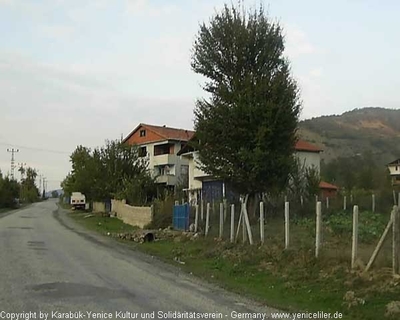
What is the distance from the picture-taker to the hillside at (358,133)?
100750mm

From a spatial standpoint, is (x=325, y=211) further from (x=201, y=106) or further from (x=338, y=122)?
(x=338, y=122)

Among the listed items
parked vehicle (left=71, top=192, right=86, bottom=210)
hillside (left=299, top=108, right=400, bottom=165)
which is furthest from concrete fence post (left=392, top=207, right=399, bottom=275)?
hillside (left=299, top=108, right=400, bottom=165)

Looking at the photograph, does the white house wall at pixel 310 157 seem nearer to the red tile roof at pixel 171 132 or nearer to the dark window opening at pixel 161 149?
the red tile roof at pixel 171 132

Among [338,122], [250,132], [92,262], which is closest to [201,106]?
[250,132]

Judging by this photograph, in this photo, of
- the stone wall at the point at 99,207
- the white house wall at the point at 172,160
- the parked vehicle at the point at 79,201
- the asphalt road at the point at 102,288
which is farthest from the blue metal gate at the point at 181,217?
→ the parked vehicle at the point at 79,201

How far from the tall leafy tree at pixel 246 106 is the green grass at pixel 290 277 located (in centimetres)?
796

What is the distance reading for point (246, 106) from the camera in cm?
2778

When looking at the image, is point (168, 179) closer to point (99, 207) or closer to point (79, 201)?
point (99, 207)

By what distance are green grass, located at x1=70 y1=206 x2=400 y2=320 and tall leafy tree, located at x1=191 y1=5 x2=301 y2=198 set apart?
7.96 meters

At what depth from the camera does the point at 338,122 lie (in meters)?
125

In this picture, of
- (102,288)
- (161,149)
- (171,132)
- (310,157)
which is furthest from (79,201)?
(102,288)

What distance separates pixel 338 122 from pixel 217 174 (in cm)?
10037

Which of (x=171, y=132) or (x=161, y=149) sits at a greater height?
(x=171, y=132)

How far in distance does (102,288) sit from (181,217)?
52.4ft
